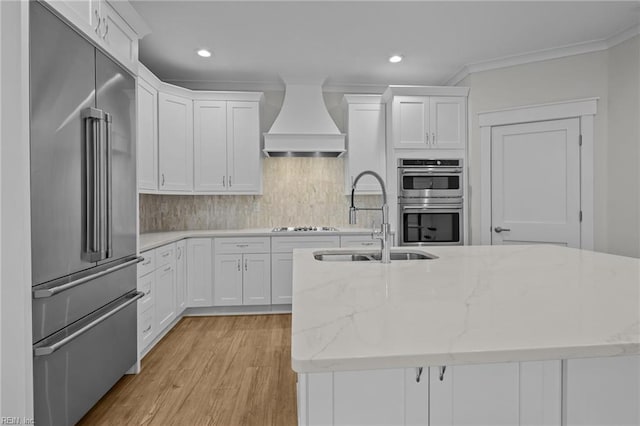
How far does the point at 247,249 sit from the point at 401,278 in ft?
9.08

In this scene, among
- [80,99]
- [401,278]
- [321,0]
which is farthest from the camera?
[321,0]

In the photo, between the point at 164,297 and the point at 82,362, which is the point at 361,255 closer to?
the point at 82,362

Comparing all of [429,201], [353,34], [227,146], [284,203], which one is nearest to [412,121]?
[429,201]

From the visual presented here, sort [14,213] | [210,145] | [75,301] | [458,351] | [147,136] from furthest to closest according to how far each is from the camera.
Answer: [210,145], [147,136], [75,301], [14,213], [458,351]

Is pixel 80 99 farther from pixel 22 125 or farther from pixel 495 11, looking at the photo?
pixel 495 11

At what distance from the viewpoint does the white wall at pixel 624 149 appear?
3.14 metres

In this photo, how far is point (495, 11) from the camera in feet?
9.37

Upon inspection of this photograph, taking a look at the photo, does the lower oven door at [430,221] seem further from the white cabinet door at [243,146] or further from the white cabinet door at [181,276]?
the white cabinet door at [181,276]

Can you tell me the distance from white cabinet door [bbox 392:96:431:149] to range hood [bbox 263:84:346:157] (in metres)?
0.64

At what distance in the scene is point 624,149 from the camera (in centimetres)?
324

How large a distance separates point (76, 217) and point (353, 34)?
2.58 meters

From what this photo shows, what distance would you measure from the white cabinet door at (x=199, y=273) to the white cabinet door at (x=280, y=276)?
647 millimetres

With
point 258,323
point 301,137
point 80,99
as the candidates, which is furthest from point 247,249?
point 80,99

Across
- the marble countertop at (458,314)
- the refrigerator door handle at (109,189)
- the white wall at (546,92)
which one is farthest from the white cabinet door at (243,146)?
the marble countertop at (458,314)
